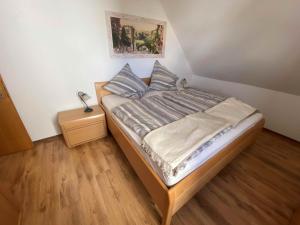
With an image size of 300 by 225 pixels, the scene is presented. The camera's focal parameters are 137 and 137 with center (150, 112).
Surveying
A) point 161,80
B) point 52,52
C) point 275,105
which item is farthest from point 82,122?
point 275,105

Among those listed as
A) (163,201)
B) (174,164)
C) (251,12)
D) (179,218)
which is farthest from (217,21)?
(179,218)

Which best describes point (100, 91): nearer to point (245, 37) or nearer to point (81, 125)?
point (81, 125)

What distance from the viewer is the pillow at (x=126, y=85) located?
2.34m

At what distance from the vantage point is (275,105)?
2.40m

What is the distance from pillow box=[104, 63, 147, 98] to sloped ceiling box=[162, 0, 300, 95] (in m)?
1.36

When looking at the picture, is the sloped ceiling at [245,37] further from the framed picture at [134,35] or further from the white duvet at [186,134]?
the white duvet at [186,134]

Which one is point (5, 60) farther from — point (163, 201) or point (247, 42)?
point (247, 42)

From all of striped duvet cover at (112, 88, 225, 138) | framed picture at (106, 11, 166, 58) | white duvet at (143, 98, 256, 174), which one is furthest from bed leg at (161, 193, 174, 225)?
framed picture at (106, 11, 166, 58)

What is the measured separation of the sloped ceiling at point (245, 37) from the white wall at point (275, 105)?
121mm

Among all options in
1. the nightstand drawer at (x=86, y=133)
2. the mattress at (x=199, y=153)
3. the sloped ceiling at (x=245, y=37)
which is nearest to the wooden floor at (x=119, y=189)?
the nightstand drawer at (x=86, y=133)

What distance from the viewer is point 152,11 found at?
246 cm

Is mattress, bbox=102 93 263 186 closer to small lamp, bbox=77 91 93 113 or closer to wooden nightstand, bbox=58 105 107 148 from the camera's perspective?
wooden nightstand, bbox=58 105 107 148

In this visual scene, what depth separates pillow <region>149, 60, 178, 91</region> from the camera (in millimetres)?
2682

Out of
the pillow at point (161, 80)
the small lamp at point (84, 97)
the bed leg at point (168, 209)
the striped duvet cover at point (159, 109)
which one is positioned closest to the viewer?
the bed leg at point (168, 209)
